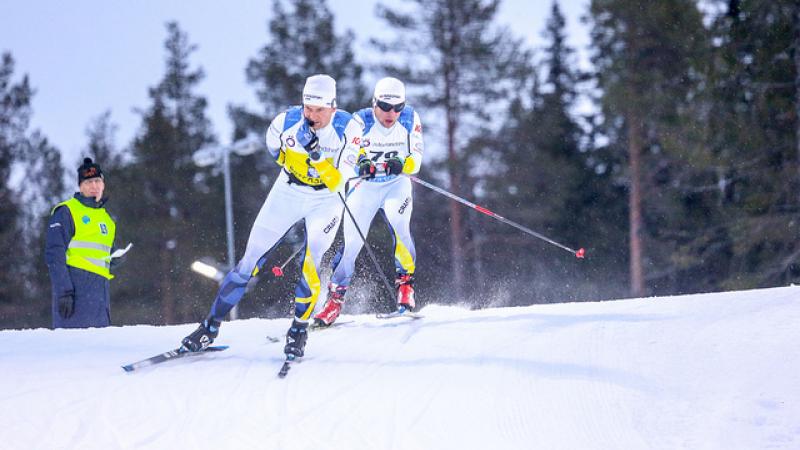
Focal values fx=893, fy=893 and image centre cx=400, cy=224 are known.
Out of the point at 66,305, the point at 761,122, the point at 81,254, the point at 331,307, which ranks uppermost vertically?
the point at 761,122

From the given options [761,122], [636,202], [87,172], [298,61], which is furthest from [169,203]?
[87,172]

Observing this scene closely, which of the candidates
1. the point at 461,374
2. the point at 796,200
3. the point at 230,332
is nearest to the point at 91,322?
the point at 230,332

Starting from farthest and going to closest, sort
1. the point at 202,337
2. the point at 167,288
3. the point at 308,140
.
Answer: the point at 167,288 → the point at 202,337 → the point at 308,140

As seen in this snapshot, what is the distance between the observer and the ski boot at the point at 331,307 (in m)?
8.05

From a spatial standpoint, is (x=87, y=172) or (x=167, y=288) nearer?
(x=87, y=172)

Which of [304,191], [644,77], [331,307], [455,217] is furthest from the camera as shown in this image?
[455,217]

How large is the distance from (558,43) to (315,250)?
32533mm

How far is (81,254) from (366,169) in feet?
8.76

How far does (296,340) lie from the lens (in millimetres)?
6340

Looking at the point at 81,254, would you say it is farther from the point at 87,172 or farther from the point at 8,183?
the point at 8,183

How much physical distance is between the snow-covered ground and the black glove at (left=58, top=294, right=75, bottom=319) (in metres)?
0.63

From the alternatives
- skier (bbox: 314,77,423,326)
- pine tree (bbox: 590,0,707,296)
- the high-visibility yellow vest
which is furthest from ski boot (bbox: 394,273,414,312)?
pine tree (bbox: 590,0,707,296)

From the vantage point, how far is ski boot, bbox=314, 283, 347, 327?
8.05 meters

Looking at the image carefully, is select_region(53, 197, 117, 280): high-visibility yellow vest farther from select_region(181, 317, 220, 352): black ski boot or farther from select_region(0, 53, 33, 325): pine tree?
select_region(0, 53, 33, 325): pine tree
